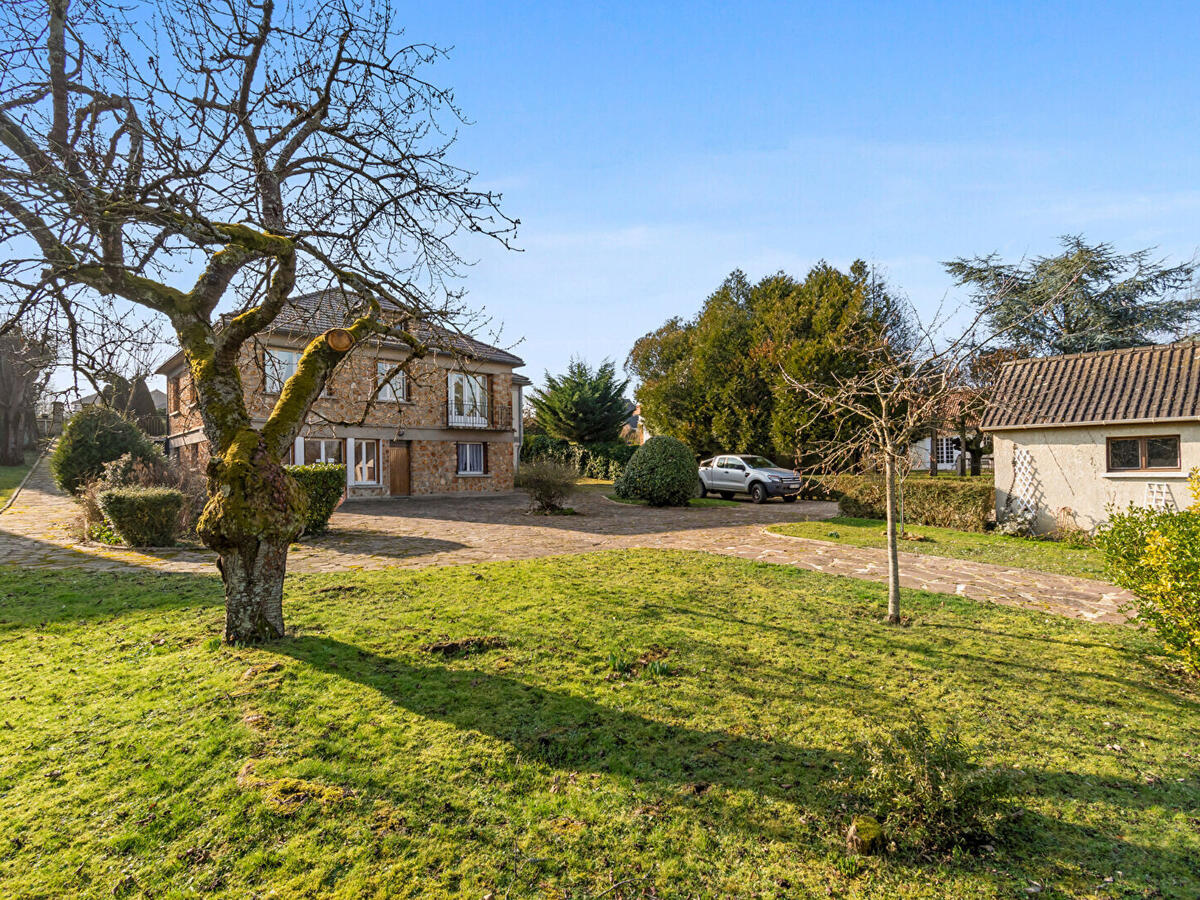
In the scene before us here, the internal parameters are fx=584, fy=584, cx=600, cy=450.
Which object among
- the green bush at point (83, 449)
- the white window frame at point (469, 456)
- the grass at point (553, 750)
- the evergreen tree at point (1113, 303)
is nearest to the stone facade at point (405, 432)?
the white window frame at point (469, 456)

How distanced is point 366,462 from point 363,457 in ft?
0.69

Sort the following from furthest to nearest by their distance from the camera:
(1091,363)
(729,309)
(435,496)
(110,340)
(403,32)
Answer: (729,309) → (435,496) → (1091,363) → (403,32) → (110,340)

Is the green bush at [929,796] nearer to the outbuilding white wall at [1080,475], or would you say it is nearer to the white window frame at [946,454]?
the outbuilding white wall at [1080,475]

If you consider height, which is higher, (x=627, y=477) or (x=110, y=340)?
(x=110, y=340)

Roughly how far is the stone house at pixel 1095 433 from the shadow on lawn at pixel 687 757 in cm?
961

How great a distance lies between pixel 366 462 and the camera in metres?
21.2

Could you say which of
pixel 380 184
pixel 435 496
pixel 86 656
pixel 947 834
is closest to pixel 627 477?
pixel 435 496

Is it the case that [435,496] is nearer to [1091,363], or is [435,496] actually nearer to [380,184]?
[380,184]

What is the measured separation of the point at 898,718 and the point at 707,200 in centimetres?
835

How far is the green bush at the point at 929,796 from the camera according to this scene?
2652 millimetres

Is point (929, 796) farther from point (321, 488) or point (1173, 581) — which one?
point (321, 488)

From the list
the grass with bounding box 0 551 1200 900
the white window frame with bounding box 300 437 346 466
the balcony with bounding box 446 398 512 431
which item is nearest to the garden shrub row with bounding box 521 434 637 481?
the balcony with bounding box 446 398 512 431

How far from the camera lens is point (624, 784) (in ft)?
10.2

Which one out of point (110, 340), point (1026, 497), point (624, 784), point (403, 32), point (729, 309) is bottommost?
point (624, 784)
